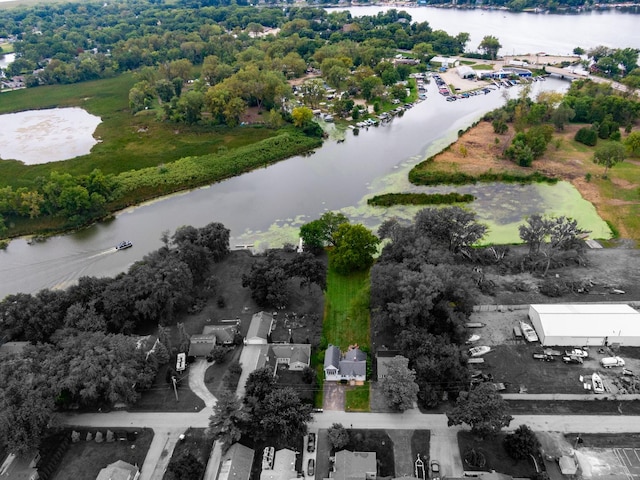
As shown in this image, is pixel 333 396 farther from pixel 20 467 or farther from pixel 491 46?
pixel 491 46

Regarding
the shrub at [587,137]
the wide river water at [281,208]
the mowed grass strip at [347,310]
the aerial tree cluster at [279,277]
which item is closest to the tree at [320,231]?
the mowed grass strip at [347,310]

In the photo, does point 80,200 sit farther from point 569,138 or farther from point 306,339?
point 569,138

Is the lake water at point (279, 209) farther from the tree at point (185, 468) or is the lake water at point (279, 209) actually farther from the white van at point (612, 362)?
the tree at point (185, 468)

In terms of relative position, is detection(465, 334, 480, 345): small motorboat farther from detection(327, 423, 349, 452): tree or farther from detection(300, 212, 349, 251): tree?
detection(300, 212, 349, 251): tree

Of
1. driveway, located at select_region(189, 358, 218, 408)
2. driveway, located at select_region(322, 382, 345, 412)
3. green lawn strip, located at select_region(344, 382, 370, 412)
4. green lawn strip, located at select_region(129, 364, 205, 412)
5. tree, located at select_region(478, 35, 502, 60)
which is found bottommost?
green lawn strip, located at select_region(129, 364, 205, 412)

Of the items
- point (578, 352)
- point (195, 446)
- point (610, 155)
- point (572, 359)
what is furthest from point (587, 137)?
point (195, 446)

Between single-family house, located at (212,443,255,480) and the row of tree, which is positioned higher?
the row of tree

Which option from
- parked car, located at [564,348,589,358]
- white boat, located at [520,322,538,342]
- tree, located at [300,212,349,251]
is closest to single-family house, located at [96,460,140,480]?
tree, located at [300,212,349,251]
